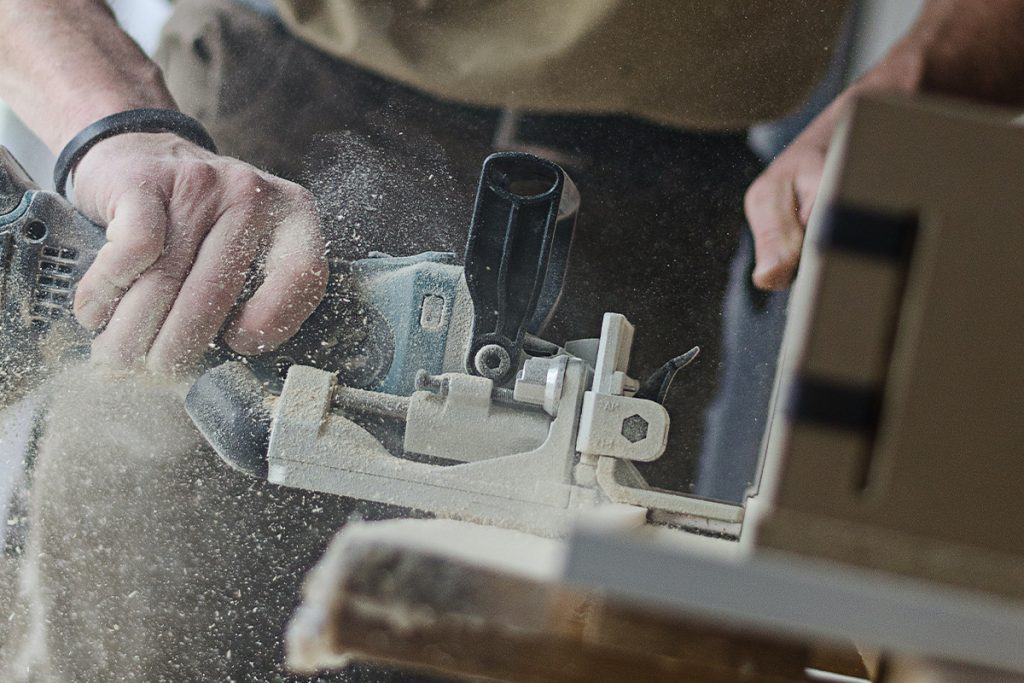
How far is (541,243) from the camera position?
1.28m

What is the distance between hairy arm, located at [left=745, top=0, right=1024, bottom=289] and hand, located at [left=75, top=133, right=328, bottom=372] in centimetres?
74

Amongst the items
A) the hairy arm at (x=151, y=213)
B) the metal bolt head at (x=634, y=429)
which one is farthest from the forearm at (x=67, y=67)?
the metal bolt head at (x=634, y=429)

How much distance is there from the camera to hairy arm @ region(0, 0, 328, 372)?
4.30 feet

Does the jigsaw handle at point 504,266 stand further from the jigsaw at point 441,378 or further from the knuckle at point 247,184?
the knuckle at point 247,184

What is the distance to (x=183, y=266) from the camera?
4.35ft

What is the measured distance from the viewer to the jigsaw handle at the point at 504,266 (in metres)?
1.25

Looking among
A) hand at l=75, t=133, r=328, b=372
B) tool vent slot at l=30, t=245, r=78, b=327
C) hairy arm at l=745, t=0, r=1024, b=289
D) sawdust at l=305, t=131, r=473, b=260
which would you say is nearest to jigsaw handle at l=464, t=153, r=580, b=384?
sawdust at l=305, t=131, r=473, b=260

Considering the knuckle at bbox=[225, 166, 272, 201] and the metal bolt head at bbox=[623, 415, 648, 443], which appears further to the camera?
the knuckle at bbox=[225, 166, 272, 201]

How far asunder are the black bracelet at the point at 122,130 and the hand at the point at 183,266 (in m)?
0.05

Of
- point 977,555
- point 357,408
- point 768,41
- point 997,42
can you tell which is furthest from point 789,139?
point 977,555

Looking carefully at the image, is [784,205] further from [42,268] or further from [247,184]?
[42,268]

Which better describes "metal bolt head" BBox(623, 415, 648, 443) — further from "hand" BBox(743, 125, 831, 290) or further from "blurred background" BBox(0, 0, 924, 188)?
"blurred background" BBox(0, 0, 924, 188)

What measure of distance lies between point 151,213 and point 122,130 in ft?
0.63

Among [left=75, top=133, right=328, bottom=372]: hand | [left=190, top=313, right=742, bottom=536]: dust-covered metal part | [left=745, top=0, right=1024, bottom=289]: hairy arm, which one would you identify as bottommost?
[left=190, top=313, right=742, bottom=536]: dust-covered metal part
